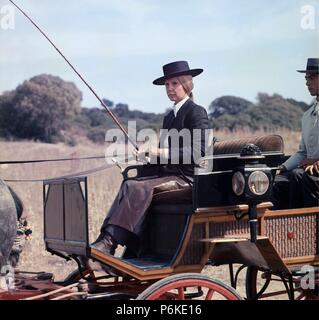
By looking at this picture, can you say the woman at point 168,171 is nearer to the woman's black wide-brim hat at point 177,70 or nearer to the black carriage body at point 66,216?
the woman's black wide-brim hat at point 177,70

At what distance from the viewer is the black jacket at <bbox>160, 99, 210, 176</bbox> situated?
5281mm

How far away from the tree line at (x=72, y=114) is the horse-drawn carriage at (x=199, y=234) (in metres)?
20.4

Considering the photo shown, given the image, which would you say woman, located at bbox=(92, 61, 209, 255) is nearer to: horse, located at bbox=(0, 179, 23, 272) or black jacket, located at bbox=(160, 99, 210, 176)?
black jacket, located at bbox=(160, 99, 210, 176)

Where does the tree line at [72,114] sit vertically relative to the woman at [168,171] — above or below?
above

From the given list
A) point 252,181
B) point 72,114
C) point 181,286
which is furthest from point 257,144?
point 72,114

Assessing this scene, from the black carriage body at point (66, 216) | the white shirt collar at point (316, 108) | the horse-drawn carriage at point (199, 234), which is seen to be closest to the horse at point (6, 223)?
the horse-drawn carriage at point (199, 234)

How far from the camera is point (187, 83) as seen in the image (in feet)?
18.5

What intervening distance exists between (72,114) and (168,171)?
27133 mm

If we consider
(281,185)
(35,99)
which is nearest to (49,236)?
(281,185)

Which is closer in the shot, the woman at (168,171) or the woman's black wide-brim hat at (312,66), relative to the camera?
the woman at (168,171)

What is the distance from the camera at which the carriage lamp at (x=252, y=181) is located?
4.89 m
